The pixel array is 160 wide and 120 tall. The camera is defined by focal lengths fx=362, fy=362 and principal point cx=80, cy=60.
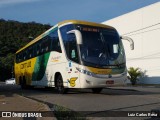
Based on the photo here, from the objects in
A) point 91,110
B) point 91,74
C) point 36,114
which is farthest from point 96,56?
point 36,114

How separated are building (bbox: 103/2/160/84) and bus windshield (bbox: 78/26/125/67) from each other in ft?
71.8

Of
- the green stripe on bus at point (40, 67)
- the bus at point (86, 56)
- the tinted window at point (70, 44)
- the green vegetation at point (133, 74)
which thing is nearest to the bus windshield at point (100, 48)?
the bus at point (86, 56)

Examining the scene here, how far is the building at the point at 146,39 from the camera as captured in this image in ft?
127

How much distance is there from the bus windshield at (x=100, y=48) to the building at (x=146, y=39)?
21880mm

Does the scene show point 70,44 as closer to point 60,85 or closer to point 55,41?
point 55,41

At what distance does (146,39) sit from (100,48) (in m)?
24.7

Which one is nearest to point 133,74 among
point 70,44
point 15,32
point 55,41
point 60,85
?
point 55,41

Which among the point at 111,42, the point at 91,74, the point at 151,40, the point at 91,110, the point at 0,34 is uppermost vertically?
the point at 0,34

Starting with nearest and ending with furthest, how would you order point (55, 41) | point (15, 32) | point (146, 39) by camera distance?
point (55, 41)
point (146, 39)
point (15, 32)

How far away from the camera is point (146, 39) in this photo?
133ft

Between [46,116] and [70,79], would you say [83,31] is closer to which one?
[70,79]

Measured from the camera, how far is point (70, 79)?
Answer: 1722 cm

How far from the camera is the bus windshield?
647 inches

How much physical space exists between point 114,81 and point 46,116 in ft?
27.7
